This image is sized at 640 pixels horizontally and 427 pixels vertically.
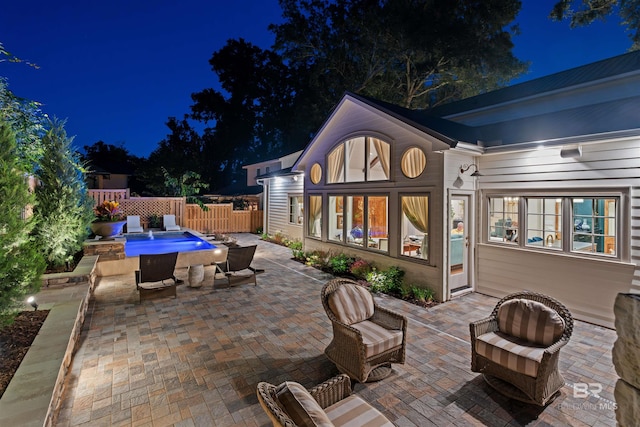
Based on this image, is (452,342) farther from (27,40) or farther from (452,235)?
(27,40)

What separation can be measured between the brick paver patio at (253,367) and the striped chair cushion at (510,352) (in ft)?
1.36

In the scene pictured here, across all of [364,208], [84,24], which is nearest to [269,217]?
[364,208]

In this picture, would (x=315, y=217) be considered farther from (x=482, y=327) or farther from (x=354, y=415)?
(x=354, y=415)

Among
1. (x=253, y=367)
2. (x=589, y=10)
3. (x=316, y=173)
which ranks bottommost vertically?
(x=253, y=367)

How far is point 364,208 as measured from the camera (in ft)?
30.3

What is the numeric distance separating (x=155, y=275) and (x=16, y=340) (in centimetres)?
322

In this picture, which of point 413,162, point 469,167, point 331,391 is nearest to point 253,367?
point 331,391

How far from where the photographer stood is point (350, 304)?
14.6 ft

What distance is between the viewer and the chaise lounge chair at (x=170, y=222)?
17438 mm

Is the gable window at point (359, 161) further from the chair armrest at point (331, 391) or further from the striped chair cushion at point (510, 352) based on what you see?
the chair armrest at point (331, 391)

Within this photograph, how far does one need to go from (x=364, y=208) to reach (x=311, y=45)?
61.0ft

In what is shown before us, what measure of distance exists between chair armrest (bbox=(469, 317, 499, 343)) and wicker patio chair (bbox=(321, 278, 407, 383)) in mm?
826

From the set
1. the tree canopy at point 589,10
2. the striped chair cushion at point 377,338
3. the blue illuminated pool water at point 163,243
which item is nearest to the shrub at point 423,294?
the striped chair cushion at point 377,338

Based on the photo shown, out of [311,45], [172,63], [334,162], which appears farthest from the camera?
[172,63]
